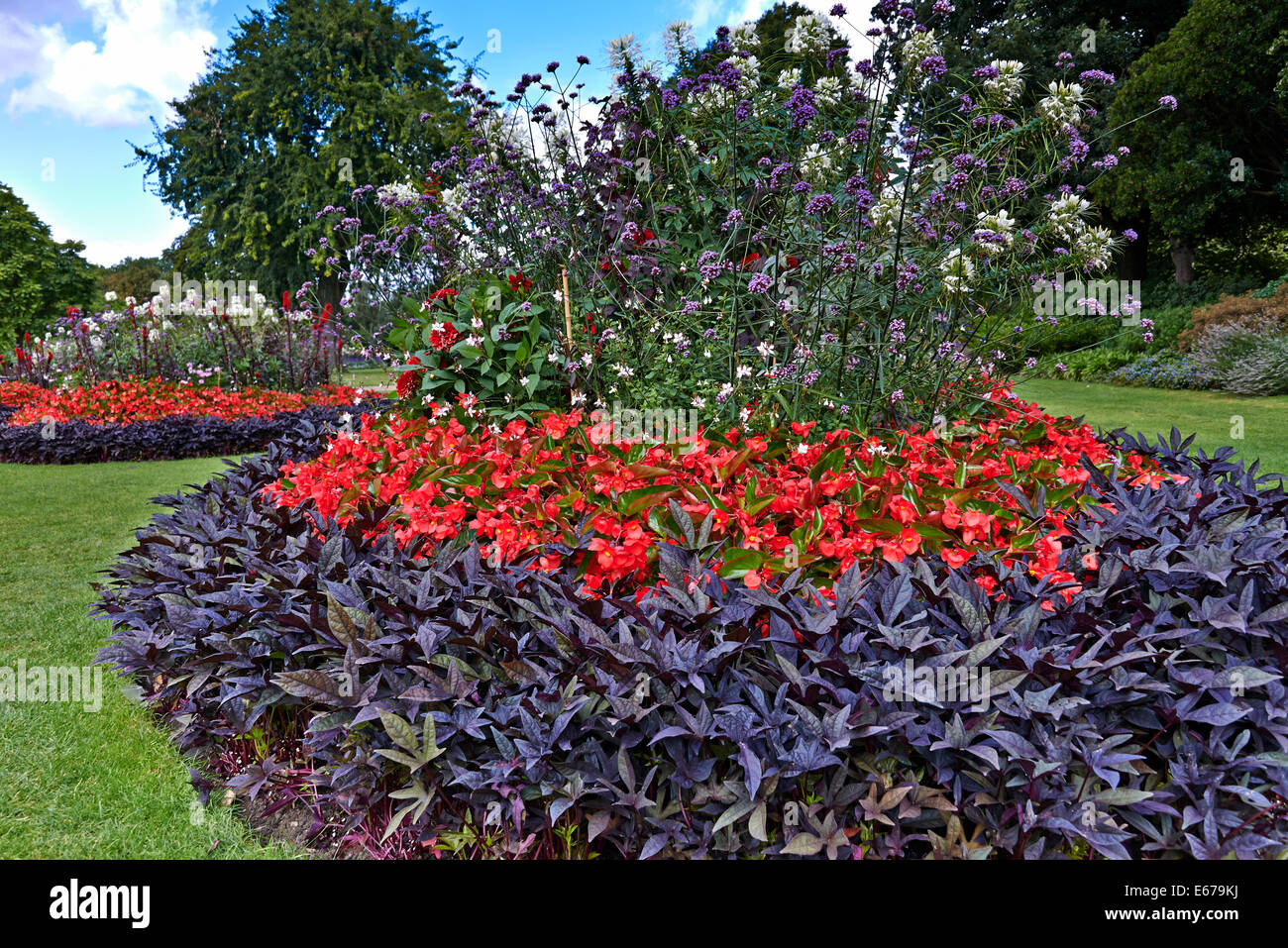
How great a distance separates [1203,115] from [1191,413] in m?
9.36

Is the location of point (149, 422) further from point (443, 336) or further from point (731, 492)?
point (731, 492)

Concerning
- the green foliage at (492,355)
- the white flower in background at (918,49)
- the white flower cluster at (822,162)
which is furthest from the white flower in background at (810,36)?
the green foliage at (492,355)

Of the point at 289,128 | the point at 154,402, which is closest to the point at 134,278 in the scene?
the point at 289,128

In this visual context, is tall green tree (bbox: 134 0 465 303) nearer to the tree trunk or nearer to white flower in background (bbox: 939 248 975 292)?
the tree trunk

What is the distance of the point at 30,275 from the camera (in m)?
28.1

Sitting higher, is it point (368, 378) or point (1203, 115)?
point (1203, 115)

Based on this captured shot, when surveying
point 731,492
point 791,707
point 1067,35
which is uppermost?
point 1067,35

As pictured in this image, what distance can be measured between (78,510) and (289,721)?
16.3 ft

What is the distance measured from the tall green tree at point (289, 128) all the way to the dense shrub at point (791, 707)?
79.7 feet

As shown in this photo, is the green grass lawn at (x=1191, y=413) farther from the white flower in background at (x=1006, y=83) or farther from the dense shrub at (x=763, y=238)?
the white flower in background at (x=1006, y=83)

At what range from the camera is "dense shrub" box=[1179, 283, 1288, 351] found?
36.9 ft

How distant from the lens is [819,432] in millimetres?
3240
